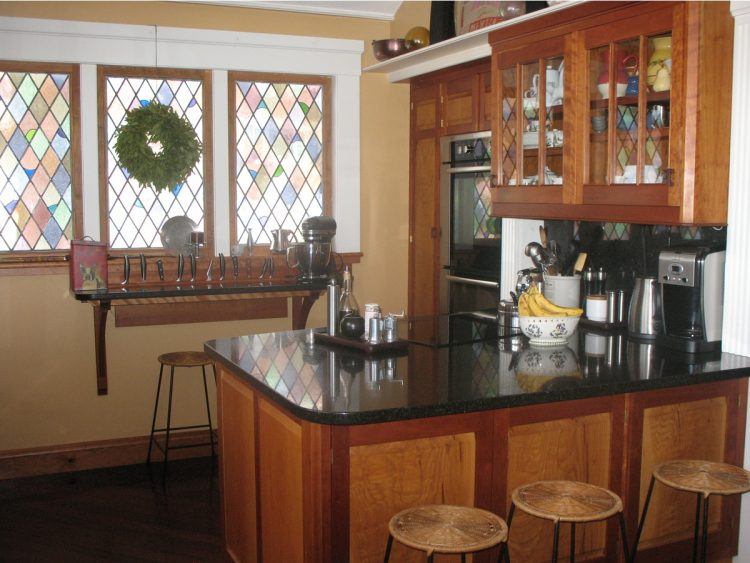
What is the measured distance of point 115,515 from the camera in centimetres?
392

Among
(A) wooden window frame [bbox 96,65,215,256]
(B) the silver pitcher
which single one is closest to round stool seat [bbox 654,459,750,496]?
(B) the silver pitcher

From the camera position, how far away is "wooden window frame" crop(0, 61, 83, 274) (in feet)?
14.6

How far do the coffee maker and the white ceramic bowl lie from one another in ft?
1.23

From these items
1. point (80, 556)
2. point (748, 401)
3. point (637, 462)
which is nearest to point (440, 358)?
point (637, 462)

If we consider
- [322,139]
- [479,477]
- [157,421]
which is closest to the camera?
[479,477]

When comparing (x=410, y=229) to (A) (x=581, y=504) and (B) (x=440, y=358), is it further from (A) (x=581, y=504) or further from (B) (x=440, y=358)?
(A) (x=581, y=504)

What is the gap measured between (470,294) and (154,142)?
187cm

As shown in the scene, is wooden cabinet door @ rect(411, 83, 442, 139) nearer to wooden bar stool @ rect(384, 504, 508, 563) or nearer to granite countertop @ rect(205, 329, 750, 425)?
granite countertop @ rect(205, 329, 750, 425)

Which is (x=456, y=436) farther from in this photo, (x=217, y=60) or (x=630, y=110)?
(x=217, y=60)

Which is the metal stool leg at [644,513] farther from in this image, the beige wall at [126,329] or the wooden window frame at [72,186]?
the wooden window frame at [72,186]

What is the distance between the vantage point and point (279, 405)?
2.51 meters

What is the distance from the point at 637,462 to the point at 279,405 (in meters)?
1.19

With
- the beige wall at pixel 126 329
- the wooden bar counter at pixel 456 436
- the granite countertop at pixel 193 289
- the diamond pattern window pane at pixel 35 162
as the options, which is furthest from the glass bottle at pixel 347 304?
the diamond pattern window pane at pixel 35 162

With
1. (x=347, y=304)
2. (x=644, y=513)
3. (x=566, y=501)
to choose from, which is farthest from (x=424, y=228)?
(x=566, y=501)
